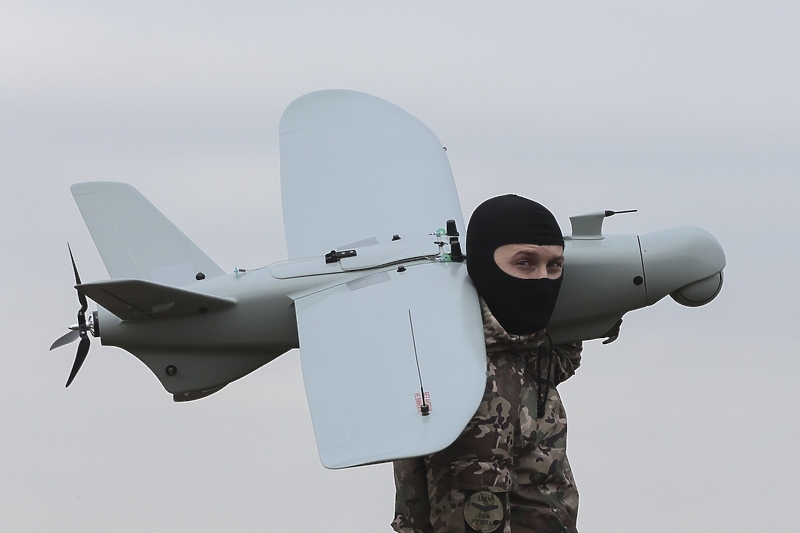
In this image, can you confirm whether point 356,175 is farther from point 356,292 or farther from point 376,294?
point 376,294

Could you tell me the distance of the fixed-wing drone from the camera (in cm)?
931

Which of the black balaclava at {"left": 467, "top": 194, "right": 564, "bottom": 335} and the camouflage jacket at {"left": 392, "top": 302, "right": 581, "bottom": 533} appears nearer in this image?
the camouflage jacket at {"left": 392, "top": 302, "right": 581, "bottom": 533}

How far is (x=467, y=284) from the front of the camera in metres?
Result: 10.1

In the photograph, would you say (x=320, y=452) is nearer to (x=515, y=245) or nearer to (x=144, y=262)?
(x=515, y=245)

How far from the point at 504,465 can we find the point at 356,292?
162 centimetres

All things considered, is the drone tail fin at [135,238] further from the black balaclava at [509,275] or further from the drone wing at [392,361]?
the black balaclava at [509,275]

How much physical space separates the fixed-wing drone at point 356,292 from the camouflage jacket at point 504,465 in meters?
0.47

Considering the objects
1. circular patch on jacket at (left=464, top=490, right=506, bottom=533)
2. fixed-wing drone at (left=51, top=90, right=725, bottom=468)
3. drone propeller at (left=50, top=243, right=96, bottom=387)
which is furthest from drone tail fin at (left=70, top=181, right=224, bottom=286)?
circular patch on jacket at (left=464, top=490, right=506, bottom=533)

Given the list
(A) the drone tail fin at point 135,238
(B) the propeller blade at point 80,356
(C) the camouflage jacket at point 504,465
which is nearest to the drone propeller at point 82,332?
(B) the propeller blade at point 80,356

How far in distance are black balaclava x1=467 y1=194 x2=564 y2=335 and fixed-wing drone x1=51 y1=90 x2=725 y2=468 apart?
190 millimetres

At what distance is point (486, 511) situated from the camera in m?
9.66

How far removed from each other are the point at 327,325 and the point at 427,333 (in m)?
0.75

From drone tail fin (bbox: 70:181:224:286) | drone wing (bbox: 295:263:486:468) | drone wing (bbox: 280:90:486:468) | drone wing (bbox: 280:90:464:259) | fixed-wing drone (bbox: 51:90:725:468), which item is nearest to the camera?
drone wing (bbox: 295:263:486:468)

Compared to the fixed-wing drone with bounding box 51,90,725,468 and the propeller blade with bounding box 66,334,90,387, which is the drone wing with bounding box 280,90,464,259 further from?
the propeller blade with bounding box 66,334,90,387
